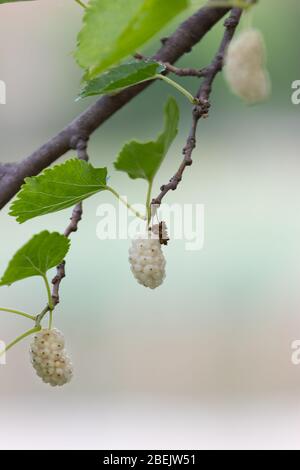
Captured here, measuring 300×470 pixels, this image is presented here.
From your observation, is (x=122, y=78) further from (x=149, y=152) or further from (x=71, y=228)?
(x=71, y=228)

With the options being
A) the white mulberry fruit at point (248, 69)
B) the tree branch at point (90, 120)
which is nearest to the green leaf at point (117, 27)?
the white mulberry fruit at point (248, 69)

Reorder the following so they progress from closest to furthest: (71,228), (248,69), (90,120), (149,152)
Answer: (248,69), (149,152), (71,228), (90,120)

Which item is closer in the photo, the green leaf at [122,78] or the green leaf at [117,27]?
the green leaf at [117,27]

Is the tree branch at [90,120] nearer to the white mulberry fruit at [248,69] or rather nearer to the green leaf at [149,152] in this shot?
the green leaf at [149,152]

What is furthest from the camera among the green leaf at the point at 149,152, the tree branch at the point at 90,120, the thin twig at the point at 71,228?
the tree branch at the point at 90,120

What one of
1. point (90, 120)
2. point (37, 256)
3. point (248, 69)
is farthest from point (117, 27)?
point (90, 120)

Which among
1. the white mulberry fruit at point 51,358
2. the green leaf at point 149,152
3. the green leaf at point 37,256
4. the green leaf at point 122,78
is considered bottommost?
the white mulberry fruit at point 51,358

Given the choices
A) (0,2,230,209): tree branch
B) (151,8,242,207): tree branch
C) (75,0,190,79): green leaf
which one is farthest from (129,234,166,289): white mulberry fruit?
(0,2,230,209): tree branch
